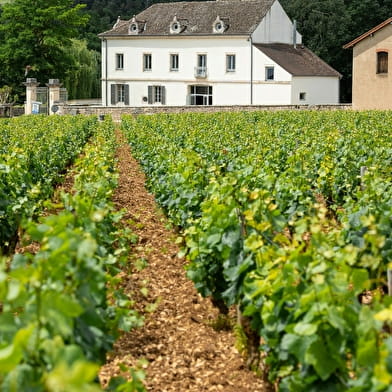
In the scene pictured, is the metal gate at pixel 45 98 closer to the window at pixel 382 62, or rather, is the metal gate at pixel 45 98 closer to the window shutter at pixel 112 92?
the window shutter at pixel 112 92

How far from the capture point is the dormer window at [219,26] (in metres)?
50.2

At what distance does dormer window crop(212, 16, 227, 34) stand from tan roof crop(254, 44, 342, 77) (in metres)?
2.50

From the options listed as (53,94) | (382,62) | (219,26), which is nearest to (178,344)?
(382,62)

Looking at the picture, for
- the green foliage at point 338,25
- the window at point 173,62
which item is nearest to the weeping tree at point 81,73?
the window at point 173,62

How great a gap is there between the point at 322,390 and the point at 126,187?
10.6m

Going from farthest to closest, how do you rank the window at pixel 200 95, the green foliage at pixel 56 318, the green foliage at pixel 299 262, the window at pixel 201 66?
Answer: the window at pixel 200 95 → the window at pixel 201 66 → the green foliage at pixel 299 262 → the green foliage at pixel 56 318

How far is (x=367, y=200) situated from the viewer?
7184 mm

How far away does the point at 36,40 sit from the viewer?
2051 inches

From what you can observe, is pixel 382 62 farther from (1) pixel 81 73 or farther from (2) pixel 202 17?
(1) pixel 81 73

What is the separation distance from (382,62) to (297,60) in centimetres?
1127

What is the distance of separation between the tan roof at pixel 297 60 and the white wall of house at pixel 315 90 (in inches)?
11.6

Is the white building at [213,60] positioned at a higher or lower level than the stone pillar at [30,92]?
higher

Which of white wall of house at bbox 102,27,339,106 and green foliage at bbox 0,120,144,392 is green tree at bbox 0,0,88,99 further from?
green foliage at bbox 0,120,144,392

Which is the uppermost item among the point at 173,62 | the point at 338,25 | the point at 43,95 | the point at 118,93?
the point at 338,25
